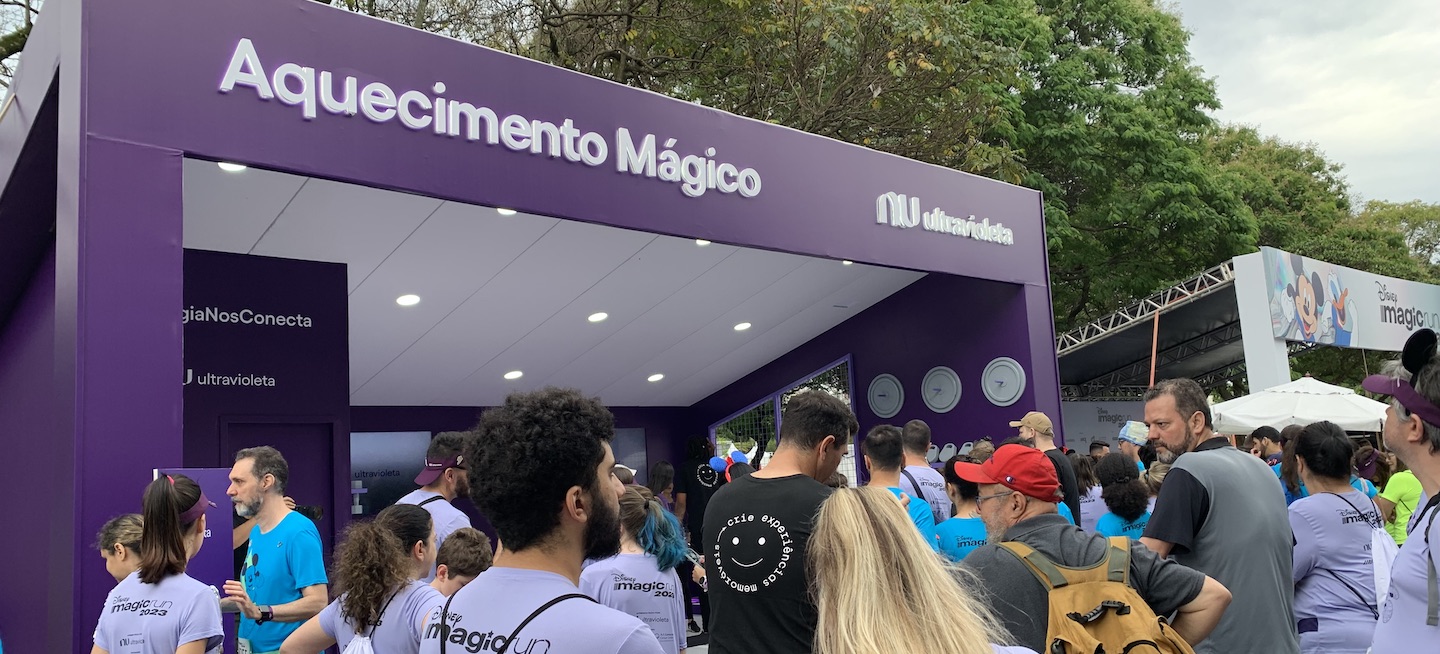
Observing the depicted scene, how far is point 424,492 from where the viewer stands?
16.8 ft

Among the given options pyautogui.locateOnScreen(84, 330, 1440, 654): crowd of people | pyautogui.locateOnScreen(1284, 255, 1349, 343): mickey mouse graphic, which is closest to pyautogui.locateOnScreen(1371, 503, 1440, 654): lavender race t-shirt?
pyautogui.locateOnScreen(84, 330, 1440, 654): crowd of people

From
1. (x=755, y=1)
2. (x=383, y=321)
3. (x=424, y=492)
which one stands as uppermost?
(x=755, y=1)

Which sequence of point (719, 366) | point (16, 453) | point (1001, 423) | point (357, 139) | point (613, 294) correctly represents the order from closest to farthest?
point (357, 139), point (16, 453), point (613, 294), point (1001, 423), point (719, 366)

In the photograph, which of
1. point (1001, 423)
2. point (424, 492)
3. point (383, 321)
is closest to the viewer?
point (424, 492)

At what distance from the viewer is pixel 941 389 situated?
11633mm

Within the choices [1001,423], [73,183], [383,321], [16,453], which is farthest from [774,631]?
[1001,423]

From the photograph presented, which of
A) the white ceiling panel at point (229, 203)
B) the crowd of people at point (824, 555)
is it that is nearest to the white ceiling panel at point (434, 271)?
the white ceiling panel at point (229, 203)

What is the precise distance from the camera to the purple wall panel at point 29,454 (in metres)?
5.64

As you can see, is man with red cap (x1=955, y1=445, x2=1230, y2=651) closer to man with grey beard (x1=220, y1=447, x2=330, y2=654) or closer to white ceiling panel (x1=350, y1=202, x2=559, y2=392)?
man with grey beard (x1=220, y1=447, x2=330, y2=654)

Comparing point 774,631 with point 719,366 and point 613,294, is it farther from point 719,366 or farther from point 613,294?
point 719,366

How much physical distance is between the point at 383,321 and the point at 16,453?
295 cm

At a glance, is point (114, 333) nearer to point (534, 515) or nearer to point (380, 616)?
point (380, 616)

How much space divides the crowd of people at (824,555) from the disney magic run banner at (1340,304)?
377 inches

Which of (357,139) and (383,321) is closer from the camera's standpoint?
(357,139)
